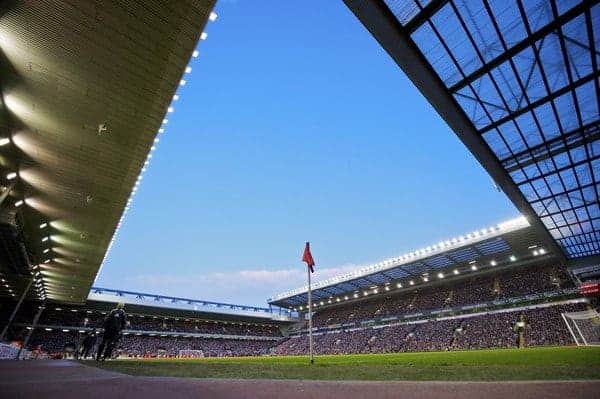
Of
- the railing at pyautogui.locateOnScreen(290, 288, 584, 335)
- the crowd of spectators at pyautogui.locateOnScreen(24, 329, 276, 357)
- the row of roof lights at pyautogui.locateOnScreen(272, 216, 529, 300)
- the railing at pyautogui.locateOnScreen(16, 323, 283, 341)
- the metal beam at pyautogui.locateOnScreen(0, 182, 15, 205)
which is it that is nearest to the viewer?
the metal beam at pyautogui.locateOnScreen(0, 182, 15, 205)

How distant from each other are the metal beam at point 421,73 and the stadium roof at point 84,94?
4.92m

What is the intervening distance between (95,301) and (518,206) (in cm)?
5630

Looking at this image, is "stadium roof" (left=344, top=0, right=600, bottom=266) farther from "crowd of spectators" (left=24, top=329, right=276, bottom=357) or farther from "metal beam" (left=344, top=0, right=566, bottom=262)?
"crowd of spectators" (left=24, top=329, right=276, bottom=357)

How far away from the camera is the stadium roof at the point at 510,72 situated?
10.7 meters

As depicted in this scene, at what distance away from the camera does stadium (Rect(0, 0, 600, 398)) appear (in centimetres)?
459

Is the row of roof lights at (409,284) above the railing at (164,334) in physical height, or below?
above

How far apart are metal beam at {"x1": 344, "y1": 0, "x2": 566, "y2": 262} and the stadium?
7 cm

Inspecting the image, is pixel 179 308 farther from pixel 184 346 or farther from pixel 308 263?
pixel 308 263

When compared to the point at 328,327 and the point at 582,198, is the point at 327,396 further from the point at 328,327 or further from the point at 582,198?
the point at 328,327

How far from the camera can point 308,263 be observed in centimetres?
1202

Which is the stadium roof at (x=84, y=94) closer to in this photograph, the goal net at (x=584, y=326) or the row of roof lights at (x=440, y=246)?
the row of roof lights at (x=440, y=246)

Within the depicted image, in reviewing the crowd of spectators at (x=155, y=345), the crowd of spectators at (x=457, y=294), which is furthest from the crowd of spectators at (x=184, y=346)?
the crowd of spectators at (x=457, y=294)

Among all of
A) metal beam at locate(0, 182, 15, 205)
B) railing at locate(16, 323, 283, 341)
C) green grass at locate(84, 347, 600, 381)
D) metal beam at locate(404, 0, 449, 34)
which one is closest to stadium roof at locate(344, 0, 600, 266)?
metal beam at locate(404, 0, 449, 34)

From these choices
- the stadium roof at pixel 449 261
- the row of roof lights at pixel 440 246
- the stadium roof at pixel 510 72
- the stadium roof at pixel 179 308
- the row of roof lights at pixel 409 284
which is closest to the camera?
the stadium roof at pixel 510 72
